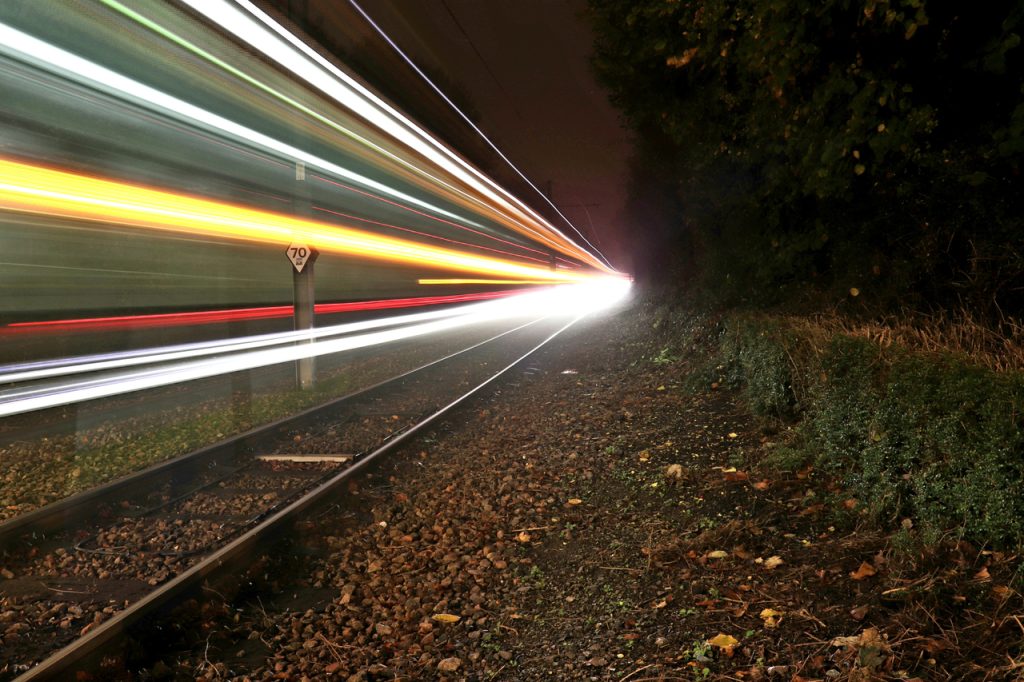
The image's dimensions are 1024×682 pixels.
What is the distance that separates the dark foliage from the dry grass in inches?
13.3

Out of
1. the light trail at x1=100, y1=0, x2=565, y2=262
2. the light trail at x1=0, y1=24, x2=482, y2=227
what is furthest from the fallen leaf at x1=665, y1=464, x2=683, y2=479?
the light trail at x1=100, y1=0, x2=565, y2=262

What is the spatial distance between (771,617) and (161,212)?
11.4 m

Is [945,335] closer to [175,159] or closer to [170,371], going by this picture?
[175,159]

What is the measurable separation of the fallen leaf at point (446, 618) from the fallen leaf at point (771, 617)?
1.95 m

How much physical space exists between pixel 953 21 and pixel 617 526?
5521mm

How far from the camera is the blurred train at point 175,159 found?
9.27m

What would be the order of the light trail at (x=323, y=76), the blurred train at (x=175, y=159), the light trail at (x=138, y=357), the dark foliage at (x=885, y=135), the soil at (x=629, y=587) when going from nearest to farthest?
the soil at (x=629, y=587), the dark foliage at (x=885, y=135), the blurred train at (x=175, y=159), the light trail at (x=323, y=76), the light trail at (x=138, y=357)

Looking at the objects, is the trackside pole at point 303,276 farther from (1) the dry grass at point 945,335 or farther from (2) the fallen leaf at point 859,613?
(2) the fallen leaf at point 859,613

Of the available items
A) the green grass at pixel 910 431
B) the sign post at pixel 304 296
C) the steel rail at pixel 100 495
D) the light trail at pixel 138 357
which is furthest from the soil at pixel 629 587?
the light trail at pixel 138 357

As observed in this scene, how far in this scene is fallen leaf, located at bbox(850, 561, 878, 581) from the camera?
4.28 m

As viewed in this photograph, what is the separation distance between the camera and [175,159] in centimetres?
1182

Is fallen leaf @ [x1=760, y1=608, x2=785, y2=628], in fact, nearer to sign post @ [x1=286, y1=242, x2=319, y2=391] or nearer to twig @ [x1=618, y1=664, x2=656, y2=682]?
twig @ [x1=618, y1=664, x2=656, y2=682]

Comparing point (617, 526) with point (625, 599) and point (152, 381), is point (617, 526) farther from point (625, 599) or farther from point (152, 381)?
point (152, 381)

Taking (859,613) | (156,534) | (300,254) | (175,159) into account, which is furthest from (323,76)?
(859,613)
